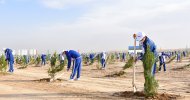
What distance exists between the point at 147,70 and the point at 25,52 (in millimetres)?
34968

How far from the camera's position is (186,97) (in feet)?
35.6

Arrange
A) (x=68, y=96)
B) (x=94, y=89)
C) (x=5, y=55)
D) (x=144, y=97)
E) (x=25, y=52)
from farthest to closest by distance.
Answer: (x=25, y=52) → (x=5, y=55) → (x=94, y=89) → (x=68, y=96) → (x=144, y=97)

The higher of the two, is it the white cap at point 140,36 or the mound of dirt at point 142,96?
the white cap at point 140,36

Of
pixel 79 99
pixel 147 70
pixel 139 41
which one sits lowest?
pixel 79 99

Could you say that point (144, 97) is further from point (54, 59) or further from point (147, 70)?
point (54, 59)

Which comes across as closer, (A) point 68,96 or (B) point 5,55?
(A) point 68,96

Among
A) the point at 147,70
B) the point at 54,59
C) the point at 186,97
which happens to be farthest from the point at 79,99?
the point at 54,59

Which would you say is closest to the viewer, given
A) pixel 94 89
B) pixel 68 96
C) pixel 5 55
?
pixel 68 96

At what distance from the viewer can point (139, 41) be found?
1208 cm

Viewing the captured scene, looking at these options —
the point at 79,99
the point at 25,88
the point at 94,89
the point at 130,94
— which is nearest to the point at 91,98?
the point at 79,99

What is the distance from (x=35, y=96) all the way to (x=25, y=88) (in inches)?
91.0

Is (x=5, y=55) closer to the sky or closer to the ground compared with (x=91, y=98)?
closer to the sky

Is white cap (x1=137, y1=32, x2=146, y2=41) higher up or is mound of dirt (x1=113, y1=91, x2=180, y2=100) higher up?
white cap (x1=137, y1=32, x2=146, y2=41)

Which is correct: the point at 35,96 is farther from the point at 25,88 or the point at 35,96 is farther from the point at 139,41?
the point at 139,41
